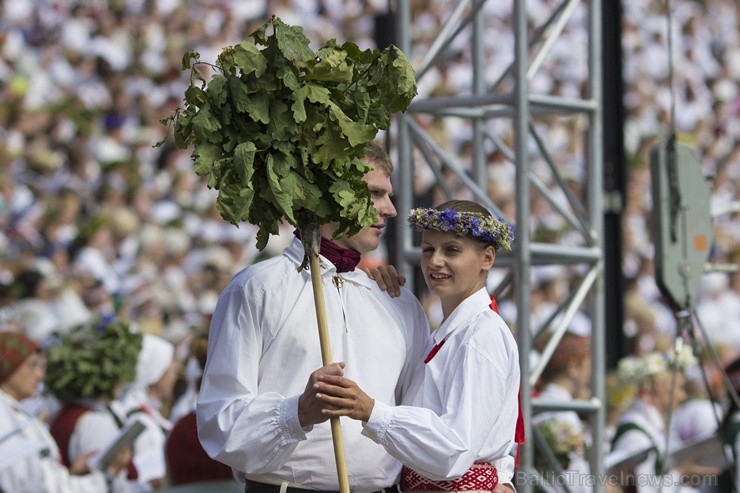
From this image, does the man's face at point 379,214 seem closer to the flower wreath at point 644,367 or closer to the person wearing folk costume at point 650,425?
the person wearing folk costume at point 650,425

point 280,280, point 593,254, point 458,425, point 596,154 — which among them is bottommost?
point 458,425

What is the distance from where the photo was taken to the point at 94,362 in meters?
8.07

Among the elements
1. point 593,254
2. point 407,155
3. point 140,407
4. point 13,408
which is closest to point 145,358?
point 140,407

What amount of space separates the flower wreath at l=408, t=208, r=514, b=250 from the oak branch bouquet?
1.24 feet

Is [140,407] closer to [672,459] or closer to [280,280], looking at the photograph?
[672,459]

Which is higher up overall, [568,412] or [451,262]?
[451,262]

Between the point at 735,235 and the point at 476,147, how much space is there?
36.0 feet

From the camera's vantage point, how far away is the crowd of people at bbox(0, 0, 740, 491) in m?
10.8

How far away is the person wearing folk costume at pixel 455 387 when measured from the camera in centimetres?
428

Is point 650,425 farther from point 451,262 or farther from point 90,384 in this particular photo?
point 451,262

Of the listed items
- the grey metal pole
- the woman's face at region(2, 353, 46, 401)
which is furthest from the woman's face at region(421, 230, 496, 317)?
the woman's face at region(2, 353, 46, 401)

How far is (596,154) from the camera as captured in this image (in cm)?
719

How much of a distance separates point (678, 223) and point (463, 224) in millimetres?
2927

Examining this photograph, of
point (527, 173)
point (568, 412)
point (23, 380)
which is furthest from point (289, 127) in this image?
point (23, 380)
